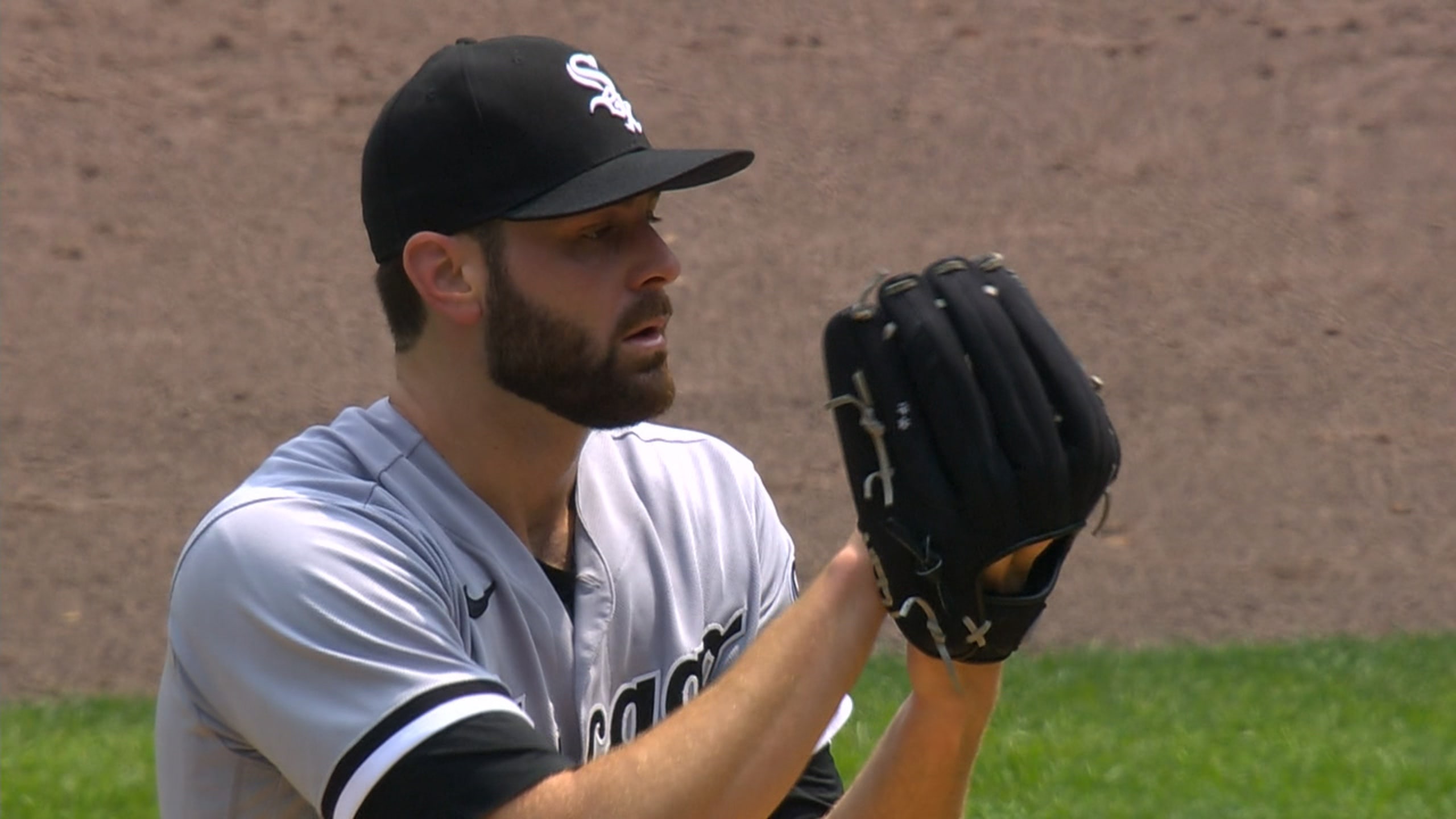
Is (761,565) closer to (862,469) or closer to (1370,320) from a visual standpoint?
(862,469)

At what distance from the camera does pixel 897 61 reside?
9.61 metres

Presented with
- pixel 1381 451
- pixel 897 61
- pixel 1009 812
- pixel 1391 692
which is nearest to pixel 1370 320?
pixel 1381 451

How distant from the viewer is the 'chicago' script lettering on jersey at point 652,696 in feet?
7.66

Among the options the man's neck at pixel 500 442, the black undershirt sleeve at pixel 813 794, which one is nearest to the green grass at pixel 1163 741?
the black undershirt sleeve at pixel 813 794

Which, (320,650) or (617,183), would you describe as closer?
(320,650)

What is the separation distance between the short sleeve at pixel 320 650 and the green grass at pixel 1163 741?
328cm

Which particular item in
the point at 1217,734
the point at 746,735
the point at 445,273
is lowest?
the point at 1217,734

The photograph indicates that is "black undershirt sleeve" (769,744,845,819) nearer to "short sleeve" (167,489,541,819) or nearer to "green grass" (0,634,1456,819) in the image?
"short sleeve" (167,489,541,819)

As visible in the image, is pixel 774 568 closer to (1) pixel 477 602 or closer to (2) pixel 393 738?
(1) pixel 477 602

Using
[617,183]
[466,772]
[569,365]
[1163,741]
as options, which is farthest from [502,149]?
[1163,741]

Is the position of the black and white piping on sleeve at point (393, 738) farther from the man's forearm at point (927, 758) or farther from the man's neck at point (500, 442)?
the man's forearm at point (927, 758)

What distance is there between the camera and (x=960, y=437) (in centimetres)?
204

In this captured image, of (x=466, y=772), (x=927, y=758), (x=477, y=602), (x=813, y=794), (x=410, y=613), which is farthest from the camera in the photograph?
(x=813, y=794)

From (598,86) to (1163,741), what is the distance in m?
3.95
